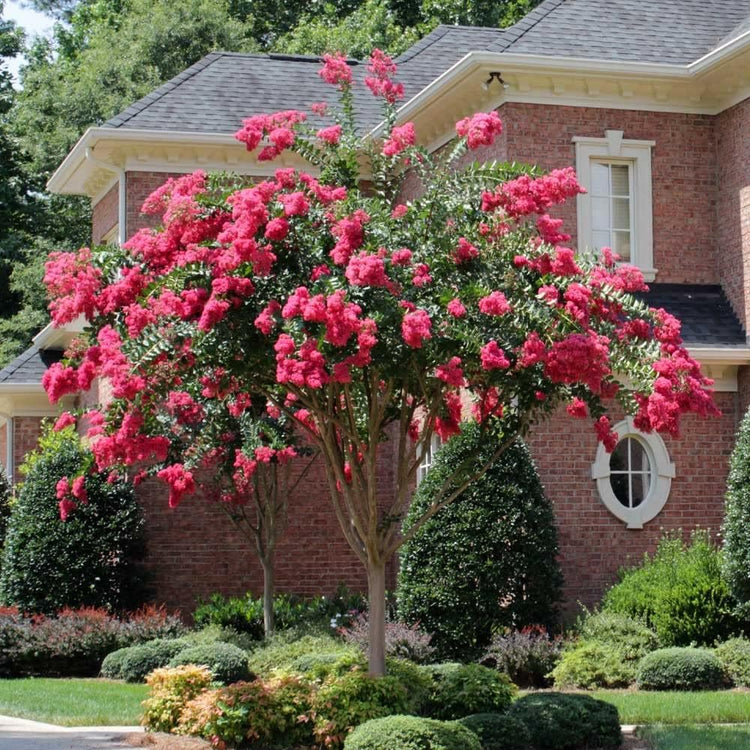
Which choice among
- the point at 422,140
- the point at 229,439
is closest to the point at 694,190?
the point at 422,140

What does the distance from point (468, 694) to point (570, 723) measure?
0.94 metres

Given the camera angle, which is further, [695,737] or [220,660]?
[220,660]

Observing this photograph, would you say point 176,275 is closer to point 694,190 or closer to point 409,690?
point 409,690

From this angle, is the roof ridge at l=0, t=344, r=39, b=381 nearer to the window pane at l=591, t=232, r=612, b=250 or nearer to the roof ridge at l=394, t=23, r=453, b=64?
the roof ridge at l=394, t=23, r=453, b=64

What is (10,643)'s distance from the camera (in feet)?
55.9

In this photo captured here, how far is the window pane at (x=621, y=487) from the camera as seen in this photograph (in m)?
17.7

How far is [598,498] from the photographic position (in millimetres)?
17484

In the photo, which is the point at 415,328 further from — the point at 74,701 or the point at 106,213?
the point at 106,213

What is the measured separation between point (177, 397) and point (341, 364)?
17.6 feet

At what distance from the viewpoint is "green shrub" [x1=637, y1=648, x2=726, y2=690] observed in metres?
14.1

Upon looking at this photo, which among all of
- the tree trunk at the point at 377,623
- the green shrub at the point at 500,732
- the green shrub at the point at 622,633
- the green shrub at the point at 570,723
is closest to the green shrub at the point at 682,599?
the green shrub at the point at 622,633

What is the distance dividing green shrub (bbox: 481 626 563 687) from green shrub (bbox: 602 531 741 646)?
115 centimetres

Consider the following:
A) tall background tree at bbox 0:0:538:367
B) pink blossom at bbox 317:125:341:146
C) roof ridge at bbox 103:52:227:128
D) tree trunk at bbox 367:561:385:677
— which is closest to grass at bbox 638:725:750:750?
tree trunk at bbox 367:561:385:677

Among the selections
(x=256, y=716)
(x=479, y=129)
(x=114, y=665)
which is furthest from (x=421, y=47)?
(x=256, y=716)
